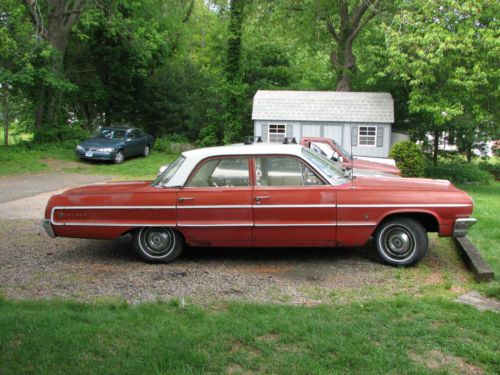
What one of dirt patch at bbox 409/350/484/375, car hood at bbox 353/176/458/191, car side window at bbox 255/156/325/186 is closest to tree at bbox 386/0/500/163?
car hood at bbox 353/176/458/191

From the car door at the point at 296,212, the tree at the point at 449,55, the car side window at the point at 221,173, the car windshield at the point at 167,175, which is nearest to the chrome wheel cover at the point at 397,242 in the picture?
the car door at the point at 296,212

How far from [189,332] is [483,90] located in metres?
18.6

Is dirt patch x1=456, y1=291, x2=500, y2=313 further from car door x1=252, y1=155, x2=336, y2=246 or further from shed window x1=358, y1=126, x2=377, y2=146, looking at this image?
shed window x1=358, y1=126, x2=377, y2=146

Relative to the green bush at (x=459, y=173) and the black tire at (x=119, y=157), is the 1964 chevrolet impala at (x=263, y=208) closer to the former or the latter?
the black tire at (x=119, y=157)

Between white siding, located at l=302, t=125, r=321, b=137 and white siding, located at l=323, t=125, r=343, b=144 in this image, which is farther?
white siding, located at l=302, t=125, r=321, b=137

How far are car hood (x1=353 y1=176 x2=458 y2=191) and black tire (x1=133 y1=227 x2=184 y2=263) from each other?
2413 millimetres

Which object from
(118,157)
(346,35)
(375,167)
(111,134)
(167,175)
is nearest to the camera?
(167,175)

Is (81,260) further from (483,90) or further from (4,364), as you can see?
(483,90)

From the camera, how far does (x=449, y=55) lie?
779 inches

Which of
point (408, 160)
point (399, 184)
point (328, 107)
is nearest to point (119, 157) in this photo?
point (328, 107)

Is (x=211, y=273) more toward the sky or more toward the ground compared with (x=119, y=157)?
more toward the sky

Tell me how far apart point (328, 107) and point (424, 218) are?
17.4 metres

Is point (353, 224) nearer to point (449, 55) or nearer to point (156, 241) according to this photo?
point (156, 241)

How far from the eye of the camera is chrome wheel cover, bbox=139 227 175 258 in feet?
23.7
